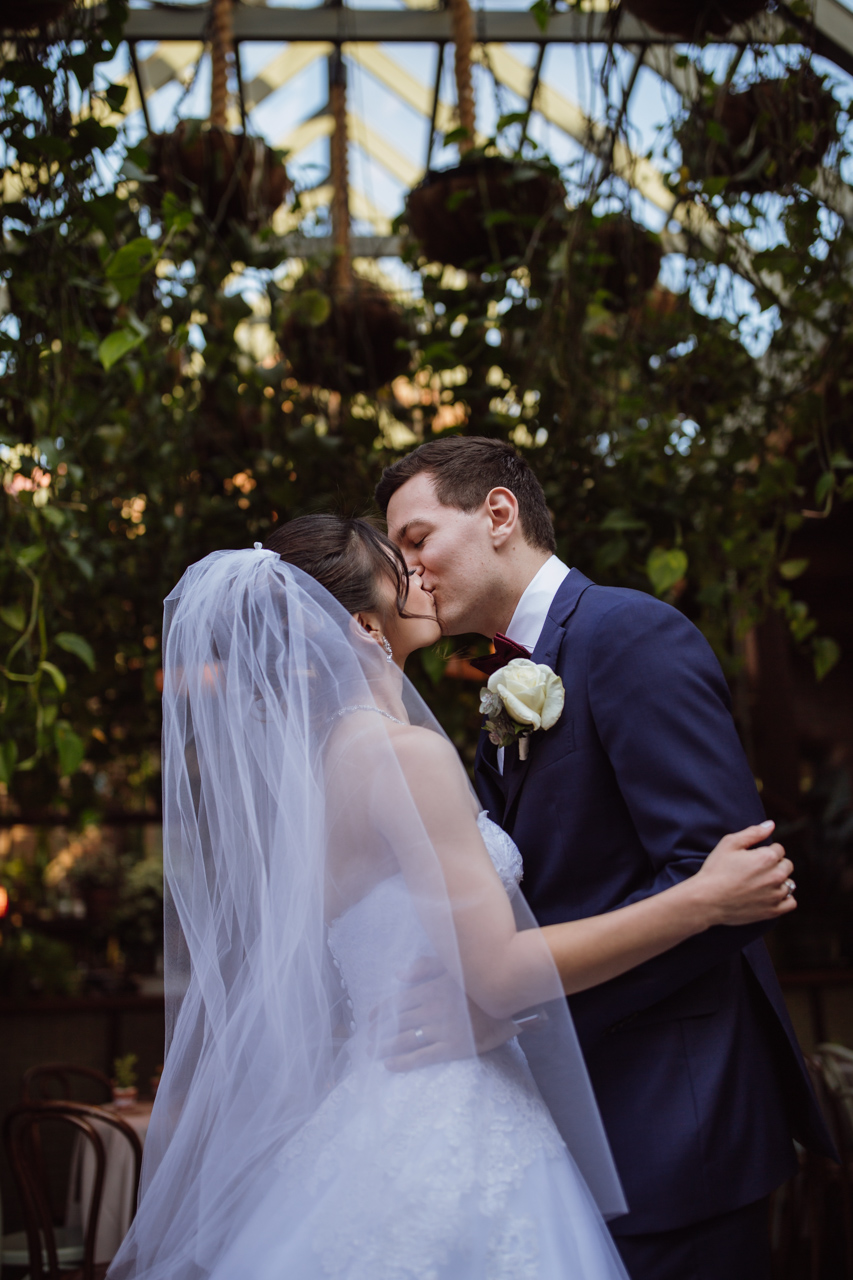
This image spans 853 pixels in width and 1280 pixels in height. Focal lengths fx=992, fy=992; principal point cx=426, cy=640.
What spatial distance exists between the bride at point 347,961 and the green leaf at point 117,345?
0.67m

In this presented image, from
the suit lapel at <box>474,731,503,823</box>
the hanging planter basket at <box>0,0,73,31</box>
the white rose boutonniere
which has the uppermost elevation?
the hanging planter basket at <box>0,0,73,31</box>

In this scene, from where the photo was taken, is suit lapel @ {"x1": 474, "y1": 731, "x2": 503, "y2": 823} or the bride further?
suit lapel @ {"x1": 474, "y1": 731, "x2": 503, "y2": 823}

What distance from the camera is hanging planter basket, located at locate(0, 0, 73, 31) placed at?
79.7 inches

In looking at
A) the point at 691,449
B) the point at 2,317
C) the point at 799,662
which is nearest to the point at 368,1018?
the point at 2,317

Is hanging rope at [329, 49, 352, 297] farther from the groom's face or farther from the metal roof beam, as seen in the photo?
the groom's face

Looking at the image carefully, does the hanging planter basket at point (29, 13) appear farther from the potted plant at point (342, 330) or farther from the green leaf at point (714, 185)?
the green leaf at point (714, 185)

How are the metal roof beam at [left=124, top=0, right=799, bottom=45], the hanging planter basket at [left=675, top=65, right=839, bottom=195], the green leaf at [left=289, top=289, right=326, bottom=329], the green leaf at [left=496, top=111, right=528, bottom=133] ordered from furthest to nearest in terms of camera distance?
the metal roof beam at [left=124, top=0, right=799, bottom=45] < the green leaf at [left=289, top=289, right=326, bottom=329] < the green leaf at [left=496, top=111, right=528, bottom=133] < the hanging planter basket at [left=675, top=65, right=839, bottom=195]

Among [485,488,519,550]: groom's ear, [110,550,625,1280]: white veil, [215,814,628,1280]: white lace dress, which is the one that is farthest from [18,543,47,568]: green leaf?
[215,814,628,1280]: white lace dress

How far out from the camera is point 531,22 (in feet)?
13.2

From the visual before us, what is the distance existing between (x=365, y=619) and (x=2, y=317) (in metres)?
1.38

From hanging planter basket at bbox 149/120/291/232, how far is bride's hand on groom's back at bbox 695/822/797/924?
2.22 m

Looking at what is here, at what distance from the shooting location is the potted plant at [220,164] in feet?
8.80

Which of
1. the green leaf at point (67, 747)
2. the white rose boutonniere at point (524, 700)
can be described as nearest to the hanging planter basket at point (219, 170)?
the green leaf at point (67, 747)

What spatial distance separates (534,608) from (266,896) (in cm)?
61
